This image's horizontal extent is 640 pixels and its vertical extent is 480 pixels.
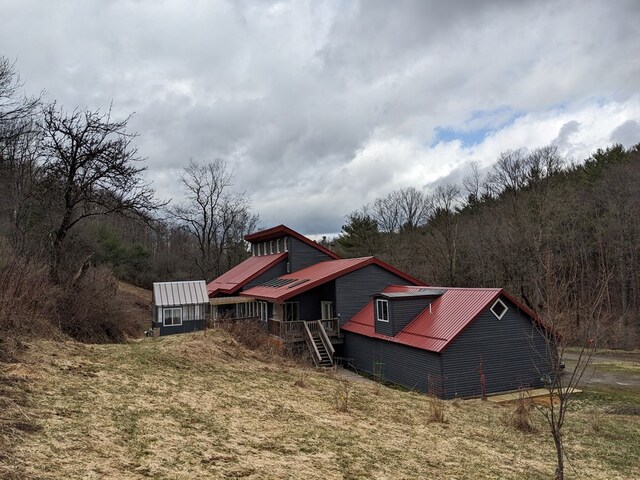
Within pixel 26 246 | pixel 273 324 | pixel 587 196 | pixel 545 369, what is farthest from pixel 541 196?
pixel 26 246

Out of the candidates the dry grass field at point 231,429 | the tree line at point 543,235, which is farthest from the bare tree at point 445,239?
the dry grass field at point 231,429

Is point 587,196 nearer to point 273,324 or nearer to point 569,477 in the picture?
point 273,324

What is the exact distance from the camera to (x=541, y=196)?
42.6 m

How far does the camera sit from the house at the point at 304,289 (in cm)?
2684

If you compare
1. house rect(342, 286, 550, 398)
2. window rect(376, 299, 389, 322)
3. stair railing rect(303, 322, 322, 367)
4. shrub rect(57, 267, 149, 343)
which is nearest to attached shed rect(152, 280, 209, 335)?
stair railing rect(303, 322, 322, 367)

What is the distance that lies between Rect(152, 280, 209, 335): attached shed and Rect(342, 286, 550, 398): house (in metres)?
11.4

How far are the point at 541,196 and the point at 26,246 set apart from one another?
140 feet

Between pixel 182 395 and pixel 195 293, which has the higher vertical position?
pixel 195 293

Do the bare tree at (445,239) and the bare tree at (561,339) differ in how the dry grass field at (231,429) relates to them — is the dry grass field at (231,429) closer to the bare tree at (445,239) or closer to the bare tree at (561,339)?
the bare tree at (561,339)

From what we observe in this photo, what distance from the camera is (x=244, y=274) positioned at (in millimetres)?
36156

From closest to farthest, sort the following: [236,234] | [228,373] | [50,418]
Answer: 1. [50,418]
2. [228,373]
3. [236,234]

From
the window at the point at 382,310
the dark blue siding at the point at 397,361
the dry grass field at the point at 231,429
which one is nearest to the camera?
the dry grass field at the point at 231,429

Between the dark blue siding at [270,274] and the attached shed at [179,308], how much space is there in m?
6.65

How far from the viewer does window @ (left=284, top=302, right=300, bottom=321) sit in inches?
1168
